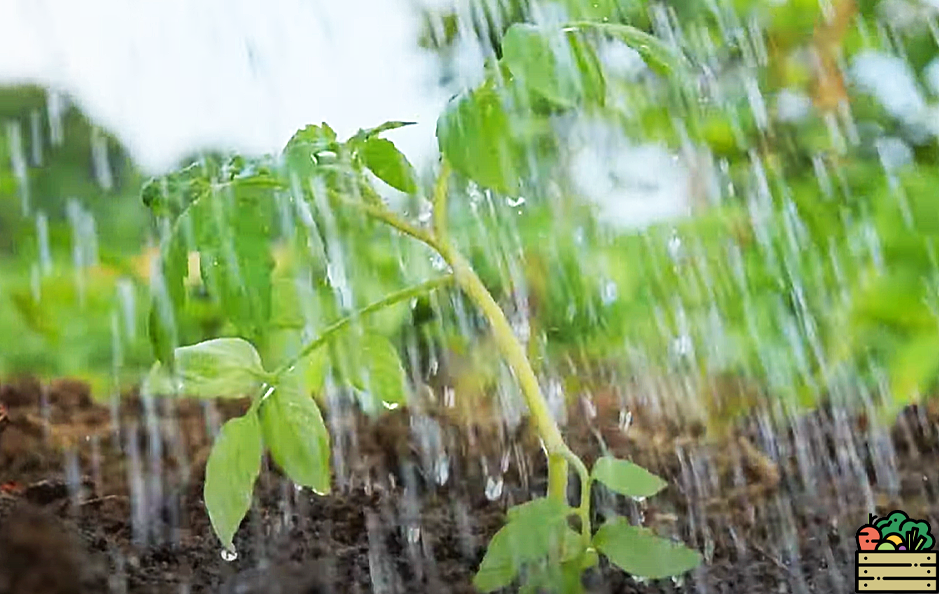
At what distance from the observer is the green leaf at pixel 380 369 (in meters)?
0.71

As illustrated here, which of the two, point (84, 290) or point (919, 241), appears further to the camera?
point (84, 290)

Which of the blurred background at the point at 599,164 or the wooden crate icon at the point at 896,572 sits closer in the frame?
the wooden crate icon at the point at 896,572

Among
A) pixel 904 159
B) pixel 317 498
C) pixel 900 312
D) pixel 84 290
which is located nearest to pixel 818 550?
pixel 900 312

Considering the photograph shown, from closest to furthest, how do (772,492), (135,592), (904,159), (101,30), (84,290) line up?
1. (135,592)
2. (772,492)
3. (904,159)
4. (84,290)
5. (101,30)

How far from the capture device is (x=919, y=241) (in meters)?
0.83

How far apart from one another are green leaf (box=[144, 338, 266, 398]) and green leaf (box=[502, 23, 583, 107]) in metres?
0.22

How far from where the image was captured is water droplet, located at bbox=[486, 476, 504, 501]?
2.73 feet

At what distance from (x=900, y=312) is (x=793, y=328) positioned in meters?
0.10

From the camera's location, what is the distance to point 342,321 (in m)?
0.67

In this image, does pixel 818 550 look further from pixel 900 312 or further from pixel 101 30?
pixel 101 30

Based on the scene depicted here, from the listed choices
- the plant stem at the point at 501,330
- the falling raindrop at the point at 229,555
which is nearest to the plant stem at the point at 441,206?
the plant stem at the point at 501,330

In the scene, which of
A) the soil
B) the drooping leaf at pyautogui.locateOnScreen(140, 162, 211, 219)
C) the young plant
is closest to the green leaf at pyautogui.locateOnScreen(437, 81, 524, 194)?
the young plant

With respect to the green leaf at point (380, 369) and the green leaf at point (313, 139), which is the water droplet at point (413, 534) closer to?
the green leaf at point (380, 369)

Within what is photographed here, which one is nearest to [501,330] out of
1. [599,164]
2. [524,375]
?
[524,375]
